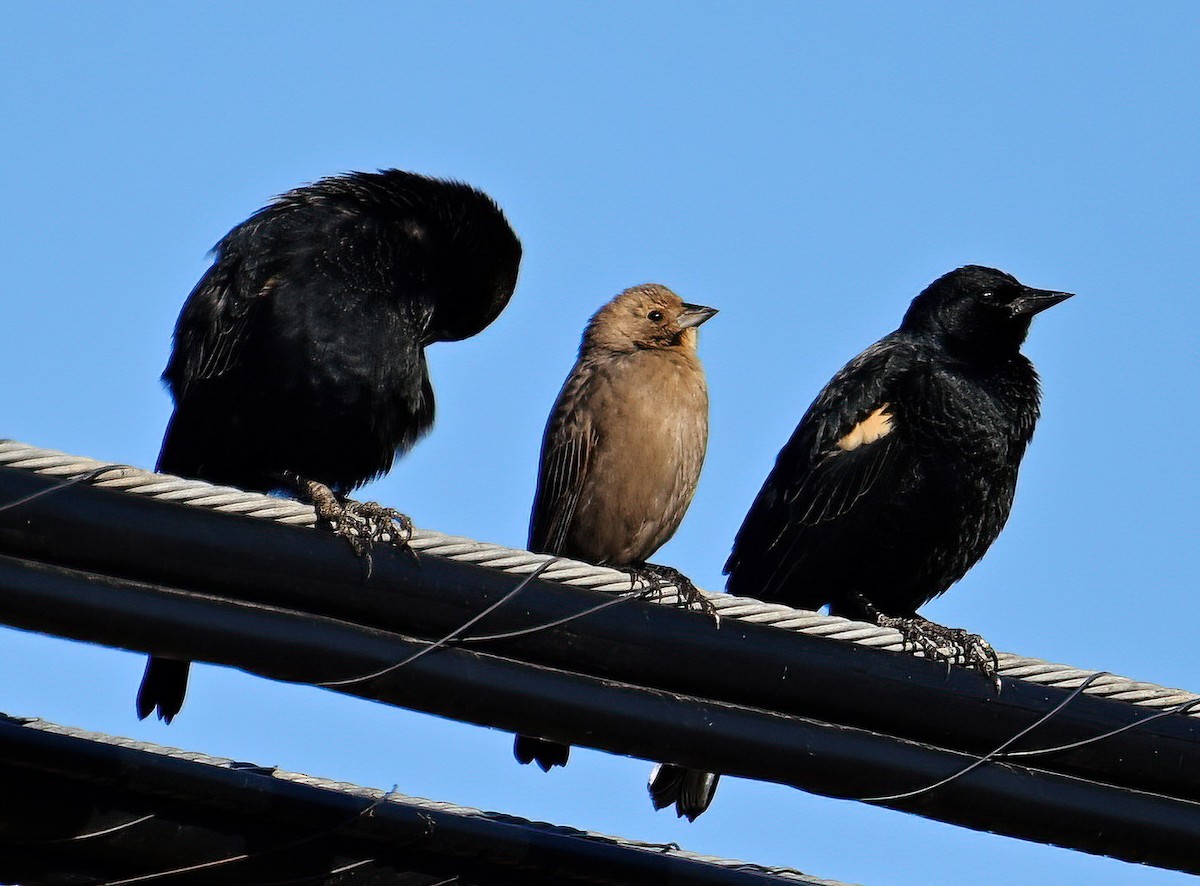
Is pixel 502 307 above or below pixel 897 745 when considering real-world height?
above

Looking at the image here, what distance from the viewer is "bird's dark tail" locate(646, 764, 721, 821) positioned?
5.61m

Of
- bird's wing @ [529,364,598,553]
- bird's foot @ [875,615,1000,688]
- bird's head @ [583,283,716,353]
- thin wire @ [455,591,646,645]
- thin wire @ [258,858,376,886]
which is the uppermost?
bird's head @ [583,283,716,353]

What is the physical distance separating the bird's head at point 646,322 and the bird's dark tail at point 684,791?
1742mm

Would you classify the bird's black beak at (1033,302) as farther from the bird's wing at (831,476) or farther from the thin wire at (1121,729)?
the thin wire at (1121,729)

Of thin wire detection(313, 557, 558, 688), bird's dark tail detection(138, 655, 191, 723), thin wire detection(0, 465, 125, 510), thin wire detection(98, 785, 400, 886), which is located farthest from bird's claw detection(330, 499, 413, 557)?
bird's dark tail detection(138, 655, 191, 723)

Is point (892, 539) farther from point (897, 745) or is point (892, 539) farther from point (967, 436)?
point (897, 745)

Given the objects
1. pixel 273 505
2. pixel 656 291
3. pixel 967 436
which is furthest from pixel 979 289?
pixel 273 505

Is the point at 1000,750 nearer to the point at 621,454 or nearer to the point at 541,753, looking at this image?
the point at 541,753

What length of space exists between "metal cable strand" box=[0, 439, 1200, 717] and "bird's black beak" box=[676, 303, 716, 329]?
8.78 ft

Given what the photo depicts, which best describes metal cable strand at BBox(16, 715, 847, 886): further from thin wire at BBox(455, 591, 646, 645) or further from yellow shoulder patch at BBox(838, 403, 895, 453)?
yellow shoulder patch at BBox(838, 403, 895, 453)

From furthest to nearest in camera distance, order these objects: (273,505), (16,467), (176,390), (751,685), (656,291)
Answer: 1. (656,291)
2. (176,390)
3. (751,685)
4. (273,505)
5. (16,467)

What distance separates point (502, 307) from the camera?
22.9 feet

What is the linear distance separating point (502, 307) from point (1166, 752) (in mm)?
3770

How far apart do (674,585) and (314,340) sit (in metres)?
1.95
